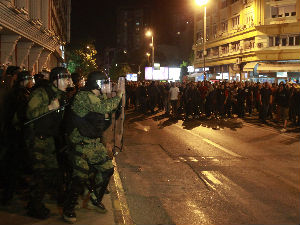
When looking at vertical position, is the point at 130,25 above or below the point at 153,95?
above

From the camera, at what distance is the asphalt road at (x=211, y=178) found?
5.85 metres

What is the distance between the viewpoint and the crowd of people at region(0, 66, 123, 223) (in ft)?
16.7

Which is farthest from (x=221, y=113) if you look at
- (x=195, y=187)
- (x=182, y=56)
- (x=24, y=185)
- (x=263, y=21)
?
(x=182, y=56)

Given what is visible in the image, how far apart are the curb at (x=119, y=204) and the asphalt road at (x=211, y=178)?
119mm

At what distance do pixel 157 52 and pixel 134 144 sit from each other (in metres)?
79.7

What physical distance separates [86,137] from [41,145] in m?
0.70

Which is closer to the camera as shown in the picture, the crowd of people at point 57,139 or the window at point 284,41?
the crowd of people at point 57,139

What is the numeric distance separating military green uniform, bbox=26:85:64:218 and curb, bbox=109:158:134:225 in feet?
3.31

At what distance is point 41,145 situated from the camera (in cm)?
532

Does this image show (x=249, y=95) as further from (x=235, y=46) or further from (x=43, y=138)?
(x=235, y=46)

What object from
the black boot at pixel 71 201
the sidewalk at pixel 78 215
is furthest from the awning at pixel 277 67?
the black boot at pixel 71 201

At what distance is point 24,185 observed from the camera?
660 cm

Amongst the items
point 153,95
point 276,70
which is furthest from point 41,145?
point 276,70

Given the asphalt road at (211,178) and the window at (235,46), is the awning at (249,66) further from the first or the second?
the asphalt road at (211,178)
